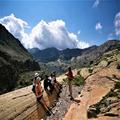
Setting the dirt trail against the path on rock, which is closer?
the path on rock

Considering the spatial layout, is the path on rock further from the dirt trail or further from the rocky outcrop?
the rocky outcrop

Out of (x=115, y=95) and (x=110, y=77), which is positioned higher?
(x=110, y=77)

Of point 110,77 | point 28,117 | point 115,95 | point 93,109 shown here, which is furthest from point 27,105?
point 110,77

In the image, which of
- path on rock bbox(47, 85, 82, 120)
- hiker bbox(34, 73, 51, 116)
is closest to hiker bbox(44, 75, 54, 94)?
path on rock bbox(47, 85, 82, 120)

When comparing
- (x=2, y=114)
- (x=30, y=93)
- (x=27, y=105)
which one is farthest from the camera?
(x=30, y=93)

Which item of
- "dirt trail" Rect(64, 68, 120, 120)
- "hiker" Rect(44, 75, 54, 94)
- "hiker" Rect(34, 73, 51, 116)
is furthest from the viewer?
"hiker" Rect(44, 75, 54, 94)

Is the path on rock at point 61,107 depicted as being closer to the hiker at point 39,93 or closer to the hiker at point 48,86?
the hiker at point 39,93

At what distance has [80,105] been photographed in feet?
87.7

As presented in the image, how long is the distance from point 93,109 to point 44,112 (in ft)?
13.8

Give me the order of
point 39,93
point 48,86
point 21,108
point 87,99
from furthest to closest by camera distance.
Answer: point 87,99 → point 48,86 → point 39,93 → point 21,108

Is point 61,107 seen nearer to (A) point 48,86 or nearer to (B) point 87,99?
(A) point 48,86

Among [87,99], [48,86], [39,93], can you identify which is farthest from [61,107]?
[87,99]

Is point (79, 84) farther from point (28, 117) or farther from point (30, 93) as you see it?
point (28, 117)

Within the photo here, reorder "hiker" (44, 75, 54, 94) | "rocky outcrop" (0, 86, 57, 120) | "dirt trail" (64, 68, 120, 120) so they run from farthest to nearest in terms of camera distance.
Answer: "hiker" (44, 75, 54, 94), "dirt trail" (64, 68, 120, 120), "rocky outcrop" (0, 86, 57, 120)
